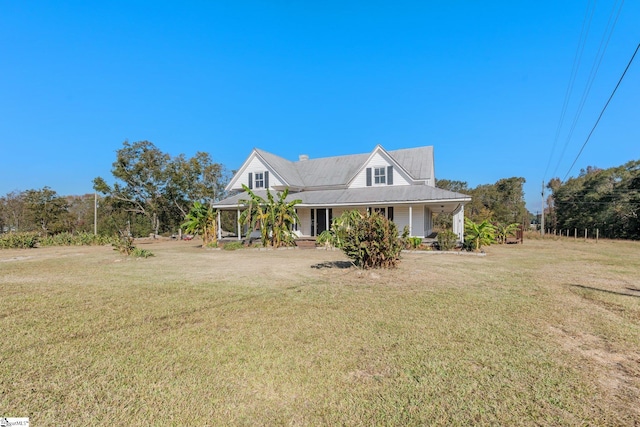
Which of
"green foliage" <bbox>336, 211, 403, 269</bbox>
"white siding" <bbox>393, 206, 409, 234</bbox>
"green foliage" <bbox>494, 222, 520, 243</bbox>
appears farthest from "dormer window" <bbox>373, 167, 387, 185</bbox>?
"green foliage" <bbox>336, 211, 403, 269</bbox>

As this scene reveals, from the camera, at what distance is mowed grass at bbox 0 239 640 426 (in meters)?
2.59

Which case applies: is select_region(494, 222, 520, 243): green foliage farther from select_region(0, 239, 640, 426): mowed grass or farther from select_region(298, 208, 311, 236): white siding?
select_region(0, 239, 640, 426): mowed grass

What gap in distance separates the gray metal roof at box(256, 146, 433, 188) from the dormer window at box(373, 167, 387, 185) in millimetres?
1333

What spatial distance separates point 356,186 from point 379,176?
192 cm

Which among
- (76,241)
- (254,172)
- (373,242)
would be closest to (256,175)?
(254,172)

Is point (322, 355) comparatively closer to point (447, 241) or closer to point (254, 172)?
point (447, 241)

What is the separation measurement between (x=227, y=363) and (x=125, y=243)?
13.2 metres

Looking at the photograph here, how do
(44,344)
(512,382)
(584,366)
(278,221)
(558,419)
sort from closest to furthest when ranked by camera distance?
(558,419) < (512,382) < (584,366) < (44,344) < (278,221)

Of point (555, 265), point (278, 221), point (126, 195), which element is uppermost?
point (126, 195)

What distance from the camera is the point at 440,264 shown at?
1109 centimetres

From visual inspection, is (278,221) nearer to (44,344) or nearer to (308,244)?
(308,244)

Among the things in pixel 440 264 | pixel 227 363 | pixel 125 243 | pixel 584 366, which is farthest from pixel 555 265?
pixel 125 243

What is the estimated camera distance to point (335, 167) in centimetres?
2583

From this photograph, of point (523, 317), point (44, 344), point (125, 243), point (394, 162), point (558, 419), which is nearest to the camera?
point (558, 419)
